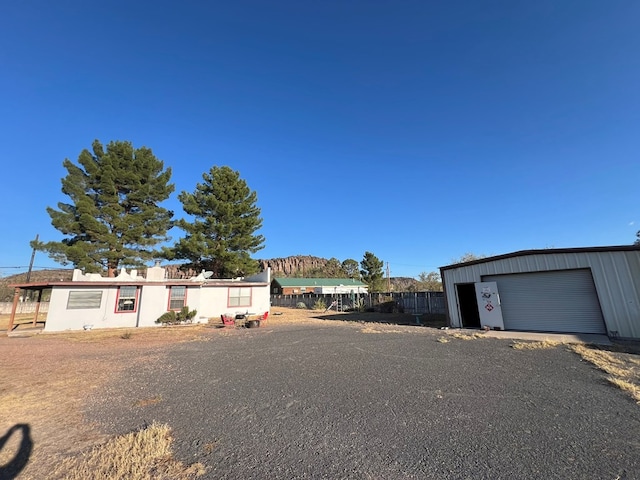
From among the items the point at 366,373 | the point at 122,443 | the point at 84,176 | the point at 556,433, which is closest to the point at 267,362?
the point at 366,373

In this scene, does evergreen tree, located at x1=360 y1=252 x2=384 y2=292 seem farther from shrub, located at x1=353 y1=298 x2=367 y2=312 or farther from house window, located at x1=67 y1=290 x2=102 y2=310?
house window, located at x1=67 y1=290 x2=102 y2=310

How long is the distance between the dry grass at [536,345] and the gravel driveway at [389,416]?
4.25ft

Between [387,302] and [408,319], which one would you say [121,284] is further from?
[387,302]

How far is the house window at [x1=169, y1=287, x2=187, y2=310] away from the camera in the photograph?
62.8 ft

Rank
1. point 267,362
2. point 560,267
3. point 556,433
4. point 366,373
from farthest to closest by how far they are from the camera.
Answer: point 560,267, point 267,362, point 366,373, point 556,433

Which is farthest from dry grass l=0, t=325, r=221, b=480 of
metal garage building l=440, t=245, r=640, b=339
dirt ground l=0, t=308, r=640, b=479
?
metal garage building l=440, t=245, r=640, b=339

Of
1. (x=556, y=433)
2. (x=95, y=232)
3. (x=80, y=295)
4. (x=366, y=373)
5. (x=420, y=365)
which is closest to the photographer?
(x=556, y=433)

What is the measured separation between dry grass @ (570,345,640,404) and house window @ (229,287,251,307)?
1975cm

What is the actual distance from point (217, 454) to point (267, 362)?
489 centimetres

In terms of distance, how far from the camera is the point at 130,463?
123 inches

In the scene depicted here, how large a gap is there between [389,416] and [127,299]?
18.9 meters

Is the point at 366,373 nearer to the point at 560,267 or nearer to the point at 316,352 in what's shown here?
the point at 316,352

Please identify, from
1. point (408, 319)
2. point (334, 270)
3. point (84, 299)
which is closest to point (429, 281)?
point (408, 319)

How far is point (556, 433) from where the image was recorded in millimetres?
3703
